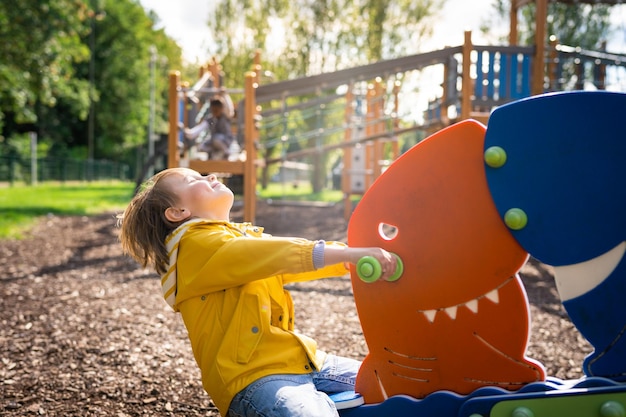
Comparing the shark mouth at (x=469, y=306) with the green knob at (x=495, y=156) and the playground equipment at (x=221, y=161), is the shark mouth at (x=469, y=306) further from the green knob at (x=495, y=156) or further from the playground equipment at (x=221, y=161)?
the playground equipment at (x=221, y=161)

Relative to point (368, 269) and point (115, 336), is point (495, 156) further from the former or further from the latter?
point (115, 336)

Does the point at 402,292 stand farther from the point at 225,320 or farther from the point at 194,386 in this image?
the point at 194,386

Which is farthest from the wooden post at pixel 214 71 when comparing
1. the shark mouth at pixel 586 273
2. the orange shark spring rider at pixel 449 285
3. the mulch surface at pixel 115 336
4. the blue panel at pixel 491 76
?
the shark mouth at pixel 586 273

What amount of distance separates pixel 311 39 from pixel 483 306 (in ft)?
66.8

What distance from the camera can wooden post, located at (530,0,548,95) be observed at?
6.63m

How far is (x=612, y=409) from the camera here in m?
1.38

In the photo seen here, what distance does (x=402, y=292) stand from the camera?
5.30ft

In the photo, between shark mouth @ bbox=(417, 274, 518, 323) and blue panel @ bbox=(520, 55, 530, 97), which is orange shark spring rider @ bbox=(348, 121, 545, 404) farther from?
blue panel @ bbox=(520, 55, 530, 97)

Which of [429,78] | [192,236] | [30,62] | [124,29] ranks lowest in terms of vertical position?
[192,236]

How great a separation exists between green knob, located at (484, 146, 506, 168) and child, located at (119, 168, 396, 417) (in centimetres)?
39


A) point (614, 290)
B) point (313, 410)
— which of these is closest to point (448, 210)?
point (614, 290)

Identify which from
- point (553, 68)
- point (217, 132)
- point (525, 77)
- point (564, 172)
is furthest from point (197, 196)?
point (553, 68)

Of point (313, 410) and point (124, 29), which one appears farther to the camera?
point (124, 29)

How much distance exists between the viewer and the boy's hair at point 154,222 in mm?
1791
